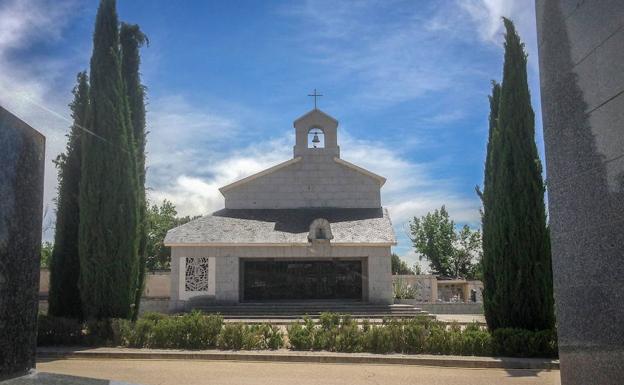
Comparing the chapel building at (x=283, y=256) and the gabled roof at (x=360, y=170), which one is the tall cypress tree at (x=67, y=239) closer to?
the chapel building at (x=283, y=256)

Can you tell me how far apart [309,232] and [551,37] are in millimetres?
21745

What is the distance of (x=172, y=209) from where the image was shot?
62188 millimetres

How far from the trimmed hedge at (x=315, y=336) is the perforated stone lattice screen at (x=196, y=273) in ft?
40.3

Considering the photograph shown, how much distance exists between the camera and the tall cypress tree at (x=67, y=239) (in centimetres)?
1664

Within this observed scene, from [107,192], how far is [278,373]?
7.80 metres

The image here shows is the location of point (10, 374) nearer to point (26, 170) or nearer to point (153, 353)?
point (26, 170)

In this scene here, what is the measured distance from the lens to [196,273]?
2702 centimetres

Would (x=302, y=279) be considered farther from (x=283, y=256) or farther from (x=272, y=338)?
(x=272, y=338)

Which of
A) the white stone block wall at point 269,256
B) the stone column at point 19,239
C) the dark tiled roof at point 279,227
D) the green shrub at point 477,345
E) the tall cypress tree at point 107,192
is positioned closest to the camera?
the stone column at point 19,239

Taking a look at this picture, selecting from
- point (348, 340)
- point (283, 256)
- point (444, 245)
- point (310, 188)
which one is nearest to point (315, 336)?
point (348, 340)

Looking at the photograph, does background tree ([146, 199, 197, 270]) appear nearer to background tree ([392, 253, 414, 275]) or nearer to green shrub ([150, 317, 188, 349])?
background tree ([392, 253, 414, 275])

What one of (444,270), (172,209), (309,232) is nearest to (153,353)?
(309,232)

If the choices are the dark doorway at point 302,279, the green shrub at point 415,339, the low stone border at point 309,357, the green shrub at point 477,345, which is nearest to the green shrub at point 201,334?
the low stone border at point 309,357

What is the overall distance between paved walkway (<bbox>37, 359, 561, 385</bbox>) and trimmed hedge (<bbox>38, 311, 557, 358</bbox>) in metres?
1.14
